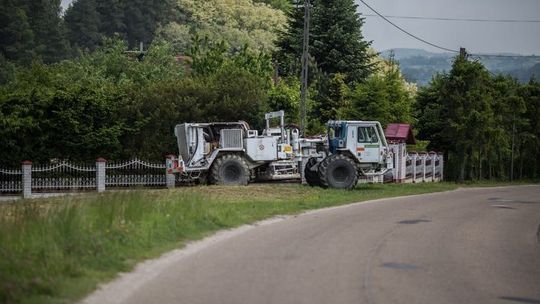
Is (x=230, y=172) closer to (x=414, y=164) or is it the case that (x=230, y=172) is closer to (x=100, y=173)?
(x=100, y=173)

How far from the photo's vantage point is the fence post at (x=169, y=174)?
33625 mm

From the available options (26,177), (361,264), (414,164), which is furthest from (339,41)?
(361,264)

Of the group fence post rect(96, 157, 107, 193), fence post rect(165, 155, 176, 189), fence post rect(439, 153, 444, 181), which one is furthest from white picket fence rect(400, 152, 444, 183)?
fence post rect(96, 157, 107, 193)

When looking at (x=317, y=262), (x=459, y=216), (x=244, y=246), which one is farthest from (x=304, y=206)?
(x=317, y=262)

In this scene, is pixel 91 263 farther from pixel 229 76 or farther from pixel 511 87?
pixel 511 87

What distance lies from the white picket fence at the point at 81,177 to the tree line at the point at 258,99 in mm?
1797

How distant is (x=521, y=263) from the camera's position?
1414 centimetres

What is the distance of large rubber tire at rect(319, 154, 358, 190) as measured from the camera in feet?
102

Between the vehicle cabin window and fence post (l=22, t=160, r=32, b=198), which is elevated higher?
the vehicle cabin window

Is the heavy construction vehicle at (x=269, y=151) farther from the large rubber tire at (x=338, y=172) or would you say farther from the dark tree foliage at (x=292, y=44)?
the dark tree foliage at (x=292, y=44)

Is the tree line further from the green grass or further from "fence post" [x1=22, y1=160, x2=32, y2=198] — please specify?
the green grass

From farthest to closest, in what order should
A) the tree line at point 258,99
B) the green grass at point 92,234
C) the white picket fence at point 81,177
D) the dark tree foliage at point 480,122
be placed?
the dark tree foliage at point 480,122
the tree line at point 258,99
the white picket fence at point 81,177
the green grass at point 92,234

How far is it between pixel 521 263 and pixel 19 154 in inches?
1033

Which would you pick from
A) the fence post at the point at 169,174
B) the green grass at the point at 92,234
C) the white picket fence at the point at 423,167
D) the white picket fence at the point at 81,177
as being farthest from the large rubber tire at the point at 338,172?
the white picket fence at the point at 423,167
